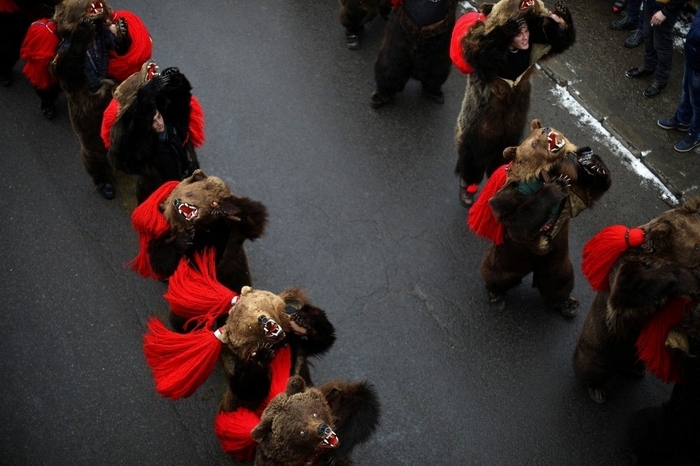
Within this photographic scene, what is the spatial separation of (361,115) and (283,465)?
14.3 feet

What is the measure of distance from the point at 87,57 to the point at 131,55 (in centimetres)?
36

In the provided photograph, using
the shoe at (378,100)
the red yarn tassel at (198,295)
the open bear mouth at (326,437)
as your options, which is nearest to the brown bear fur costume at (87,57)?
the red yarn tassel at (198,295)

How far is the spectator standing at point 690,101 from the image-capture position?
18.2 ft

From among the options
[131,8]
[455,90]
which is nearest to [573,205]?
[455,90]

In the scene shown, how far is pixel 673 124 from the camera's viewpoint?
6.39 m

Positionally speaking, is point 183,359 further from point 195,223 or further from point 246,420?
point 195,223

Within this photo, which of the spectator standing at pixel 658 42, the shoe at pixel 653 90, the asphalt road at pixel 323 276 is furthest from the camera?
the shoe at pixel 653 90

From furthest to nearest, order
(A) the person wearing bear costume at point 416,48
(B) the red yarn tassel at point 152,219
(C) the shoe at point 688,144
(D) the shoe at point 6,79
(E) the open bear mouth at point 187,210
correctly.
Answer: (D) the shoe at point 6,79, (C) the shoe at point 688,144, (A) the person wearing bear costume at point 416,48, (B) the red yarn tassel at point 152,219, (E) the open bear mouth at point 187,210

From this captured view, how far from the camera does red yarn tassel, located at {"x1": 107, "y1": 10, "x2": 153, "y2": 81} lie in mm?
5215

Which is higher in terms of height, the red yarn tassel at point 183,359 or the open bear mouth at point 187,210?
the open bear mouth at point 187,210

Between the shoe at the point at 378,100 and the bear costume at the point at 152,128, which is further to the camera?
the shoe at the point at 378,100

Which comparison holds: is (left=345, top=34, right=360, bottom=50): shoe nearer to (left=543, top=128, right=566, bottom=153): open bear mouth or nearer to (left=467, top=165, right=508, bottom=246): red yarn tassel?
(left=467, top=165, right=508, bottom=246): red yarn tassel

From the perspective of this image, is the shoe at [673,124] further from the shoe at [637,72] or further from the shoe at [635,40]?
the shoe at [635,40]

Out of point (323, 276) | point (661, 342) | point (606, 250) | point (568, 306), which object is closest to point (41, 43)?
point (323, 276)
